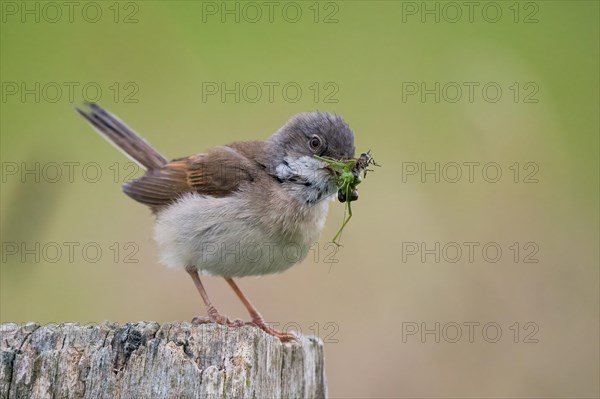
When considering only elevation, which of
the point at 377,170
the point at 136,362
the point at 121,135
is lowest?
the point at 136,362

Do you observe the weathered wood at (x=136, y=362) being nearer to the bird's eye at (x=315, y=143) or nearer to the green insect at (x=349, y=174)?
the green insect at (x=349, y=174)

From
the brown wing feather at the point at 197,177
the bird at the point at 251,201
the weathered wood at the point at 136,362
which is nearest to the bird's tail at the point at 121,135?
the brown wing feather at the point at 197,177

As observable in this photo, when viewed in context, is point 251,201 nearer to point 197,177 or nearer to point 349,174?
point 197,177

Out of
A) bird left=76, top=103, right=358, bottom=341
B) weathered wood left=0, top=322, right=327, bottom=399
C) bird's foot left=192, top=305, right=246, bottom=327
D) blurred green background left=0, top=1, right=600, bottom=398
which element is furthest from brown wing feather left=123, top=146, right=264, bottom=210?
weathered wood left=0, top=322, right=327, bottom=399

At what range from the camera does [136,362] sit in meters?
3.37

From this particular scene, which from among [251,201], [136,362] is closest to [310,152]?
[251,201]

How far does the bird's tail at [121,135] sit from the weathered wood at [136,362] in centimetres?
367

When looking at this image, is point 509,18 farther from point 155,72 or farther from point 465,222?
point 155,72

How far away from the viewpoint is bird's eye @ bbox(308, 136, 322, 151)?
6.16 m

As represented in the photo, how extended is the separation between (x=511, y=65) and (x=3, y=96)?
567 centimetres

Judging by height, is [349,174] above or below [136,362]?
above

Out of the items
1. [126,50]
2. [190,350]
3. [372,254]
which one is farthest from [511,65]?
[190,350]

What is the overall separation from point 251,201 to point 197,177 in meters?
0.63

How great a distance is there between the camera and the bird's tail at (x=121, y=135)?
280 inches
